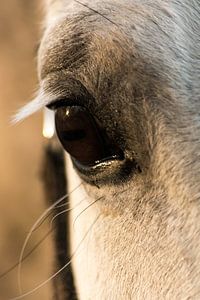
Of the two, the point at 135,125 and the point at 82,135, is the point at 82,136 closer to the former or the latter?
the point at 82,135

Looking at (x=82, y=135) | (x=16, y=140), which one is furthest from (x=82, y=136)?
(x=16, y=140)

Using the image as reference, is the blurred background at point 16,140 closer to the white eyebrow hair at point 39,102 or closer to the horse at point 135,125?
the white eyebrow hair at point 39,102

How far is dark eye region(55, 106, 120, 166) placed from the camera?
4.03 feet

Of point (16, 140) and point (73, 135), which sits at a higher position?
point (73, 135)

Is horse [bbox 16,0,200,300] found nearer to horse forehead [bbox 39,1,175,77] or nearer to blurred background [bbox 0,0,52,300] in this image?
horse forehead [bbox 39,1,175,77]

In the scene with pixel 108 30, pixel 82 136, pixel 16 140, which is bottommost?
pixel 16 140

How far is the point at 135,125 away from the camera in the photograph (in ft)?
3.82

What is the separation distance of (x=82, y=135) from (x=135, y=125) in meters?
0.12

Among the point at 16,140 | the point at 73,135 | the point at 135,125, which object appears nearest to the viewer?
the point at 135,125

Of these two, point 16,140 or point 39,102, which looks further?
point 16,140

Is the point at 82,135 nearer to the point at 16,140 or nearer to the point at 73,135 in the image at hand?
the point at 73,135

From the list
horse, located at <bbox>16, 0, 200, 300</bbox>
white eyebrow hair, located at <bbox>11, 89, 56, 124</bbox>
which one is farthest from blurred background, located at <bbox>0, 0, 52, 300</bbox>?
horse, located at <bbox>16, 0, 200, 300</bbox>

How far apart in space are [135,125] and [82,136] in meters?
0.12

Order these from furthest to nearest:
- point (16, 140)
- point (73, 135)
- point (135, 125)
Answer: point (16, 140) → point (73, 135) → point (135, 125)
